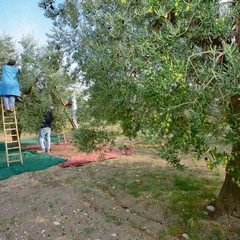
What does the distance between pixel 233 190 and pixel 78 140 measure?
125 inches

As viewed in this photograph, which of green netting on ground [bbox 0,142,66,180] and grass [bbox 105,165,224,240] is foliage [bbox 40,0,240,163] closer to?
grass [bbox 105,165,224,240]

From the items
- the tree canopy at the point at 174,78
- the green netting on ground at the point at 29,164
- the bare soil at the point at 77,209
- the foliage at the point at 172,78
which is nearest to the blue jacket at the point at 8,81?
the green netting on ground at the point at 29,164

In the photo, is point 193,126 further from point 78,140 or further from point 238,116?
point 78,140

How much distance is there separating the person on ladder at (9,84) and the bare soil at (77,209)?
2816 millimetres

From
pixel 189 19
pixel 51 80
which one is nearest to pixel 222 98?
pixel 189 19

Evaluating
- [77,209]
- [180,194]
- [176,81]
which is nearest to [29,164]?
[77,209]

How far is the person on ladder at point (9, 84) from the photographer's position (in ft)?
28.1

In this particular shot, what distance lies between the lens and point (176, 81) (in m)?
2.42

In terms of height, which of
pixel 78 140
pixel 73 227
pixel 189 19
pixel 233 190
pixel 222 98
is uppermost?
pixel 189 19

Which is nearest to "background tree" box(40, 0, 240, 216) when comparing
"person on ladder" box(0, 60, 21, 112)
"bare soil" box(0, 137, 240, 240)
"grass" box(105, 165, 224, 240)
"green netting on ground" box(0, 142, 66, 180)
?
"grass" box(105, 165, 224, 240)

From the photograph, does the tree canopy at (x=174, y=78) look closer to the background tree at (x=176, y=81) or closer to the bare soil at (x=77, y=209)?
the background tree at (x=176, y=81)

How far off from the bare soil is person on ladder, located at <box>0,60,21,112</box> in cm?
282

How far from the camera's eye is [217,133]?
262cm

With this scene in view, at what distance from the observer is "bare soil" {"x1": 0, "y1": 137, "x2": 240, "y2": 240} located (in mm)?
4375
